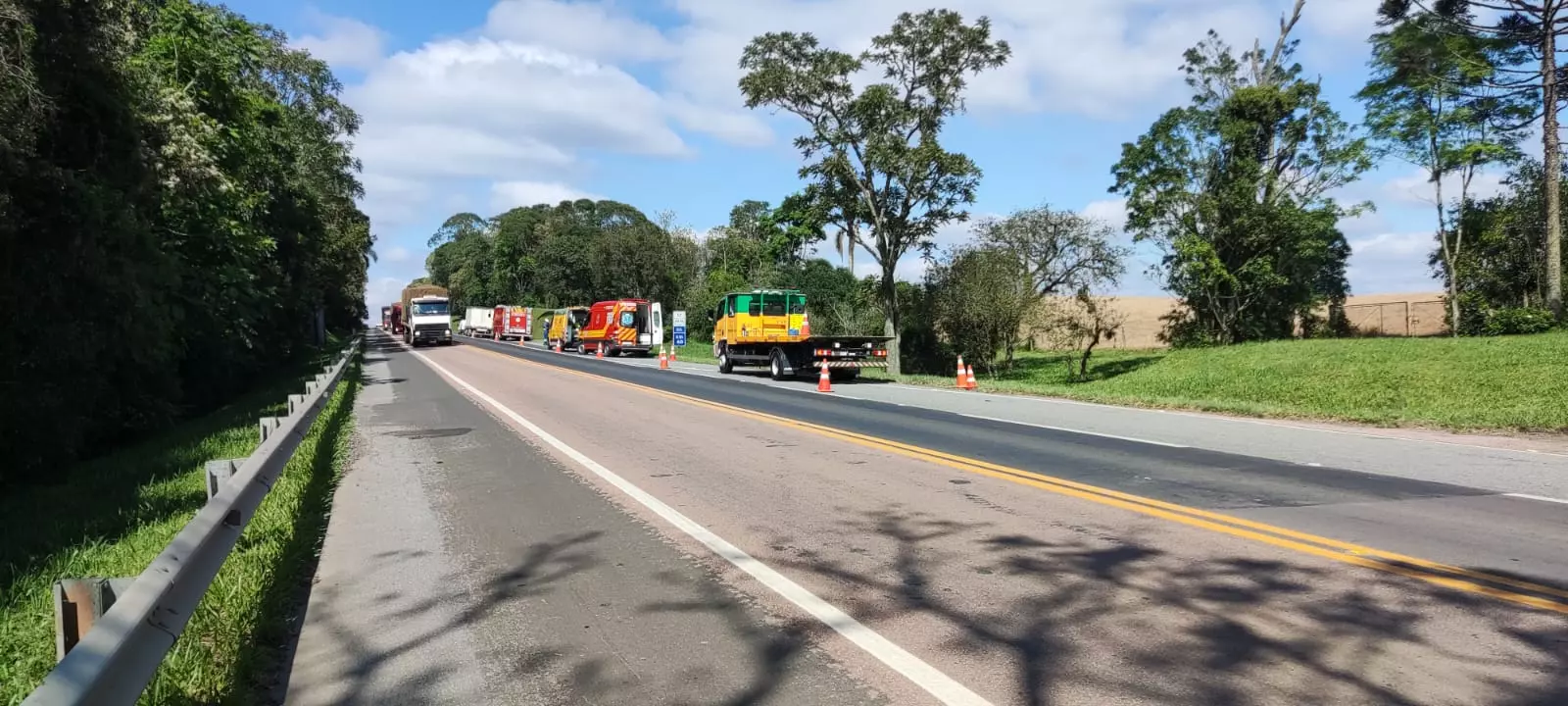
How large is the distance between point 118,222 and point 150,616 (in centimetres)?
1064

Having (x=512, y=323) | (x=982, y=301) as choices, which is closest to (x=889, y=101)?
(x=982, y=301)

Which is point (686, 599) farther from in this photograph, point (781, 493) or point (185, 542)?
point (781, 493)

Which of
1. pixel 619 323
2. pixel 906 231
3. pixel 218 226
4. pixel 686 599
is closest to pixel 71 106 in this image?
pixel 218 226

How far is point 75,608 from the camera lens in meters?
3.18

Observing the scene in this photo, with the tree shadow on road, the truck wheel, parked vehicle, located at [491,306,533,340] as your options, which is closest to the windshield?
parked vehicle, located at [491,306,533,340]

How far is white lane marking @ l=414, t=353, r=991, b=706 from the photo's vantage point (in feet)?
13.5

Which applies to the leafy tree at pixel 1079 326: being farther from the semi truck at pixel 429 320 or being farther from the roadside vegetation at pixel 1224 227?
the semi truck at pixel 429 320

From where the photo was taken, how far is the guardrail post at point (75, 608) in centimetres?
311

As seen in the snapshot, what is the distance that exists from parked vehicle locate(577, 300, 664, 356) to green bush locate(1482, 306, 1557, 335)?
32532 millimetres

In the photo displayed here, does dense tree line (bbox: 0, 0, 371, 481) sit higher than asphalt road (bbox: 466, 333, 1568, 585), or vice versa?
dense tree line (bbox: 0, 0, 371, 481)

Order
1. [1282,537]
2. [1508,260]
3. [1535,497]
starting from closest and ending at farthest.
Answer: [1282,537], [1535,497], [1508,260]

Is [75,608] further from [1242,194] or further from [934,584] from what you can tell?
[1242,194]

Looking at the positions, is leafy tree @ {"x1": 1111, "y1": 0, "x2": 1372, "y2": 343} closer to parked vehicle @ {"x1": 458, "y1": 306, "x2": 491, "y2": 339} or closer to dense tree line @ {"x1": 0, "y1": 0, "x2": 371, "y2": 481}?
dense tree line @ {"x1": 0, "y1": 0, "x2": 371, "y2": 481}

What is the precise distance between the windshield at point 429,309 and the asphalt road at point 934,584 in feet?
163
